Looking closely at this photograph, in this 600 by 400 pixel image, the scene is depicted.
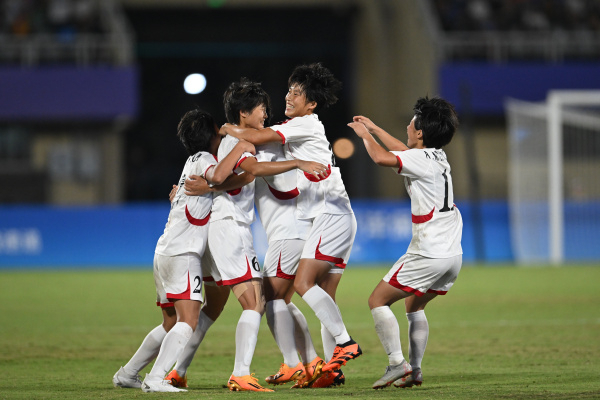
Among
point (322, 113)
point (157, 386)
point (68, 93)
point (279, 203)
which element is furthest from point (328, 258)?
point (322, 113)

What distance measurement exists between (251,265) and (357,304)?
7.19m

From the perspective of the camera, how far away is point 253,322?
6.61m

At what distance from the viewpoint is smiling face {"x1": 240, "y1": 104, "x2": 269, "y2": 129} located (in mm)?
6973

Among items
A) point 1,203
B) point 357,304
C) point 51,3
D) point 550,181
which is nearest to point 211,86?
point 51,3

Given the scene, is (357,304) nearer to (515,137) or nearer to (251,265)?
(251,265)

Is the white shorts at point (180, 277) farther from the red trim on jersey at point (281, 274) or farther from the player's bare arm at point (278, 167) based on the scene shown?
the player's bare arm at point (278, 167)

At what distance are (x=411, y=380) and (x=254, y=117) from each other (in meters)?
2.21

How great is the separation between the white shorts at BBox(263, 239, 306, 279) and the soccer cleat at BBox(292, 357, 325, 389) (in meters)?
0.68

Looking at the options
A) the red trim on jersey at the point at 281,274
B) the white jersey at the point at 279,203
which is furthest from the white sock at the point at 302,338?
the white jersey at the point at 279,203

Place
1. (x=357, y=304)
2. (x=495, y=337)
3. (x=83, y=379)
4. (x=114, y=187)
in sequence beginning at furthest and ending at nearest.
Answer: (x=114, y=187) → (x=357, y=304) → (x=495, y=337) → (x=83, y=379)

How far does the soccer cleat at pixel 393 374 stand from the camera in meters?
6.61

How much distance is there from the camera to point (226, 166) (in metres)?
6.59

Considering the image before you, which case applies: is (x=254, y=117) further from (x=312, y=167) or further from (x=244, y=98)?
(x=312, y=167)

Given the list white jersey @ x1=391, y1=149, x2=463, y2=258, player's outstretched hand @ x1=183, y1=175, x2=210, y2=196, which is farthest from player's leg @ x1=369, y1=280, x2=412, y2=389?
player's outstretched hand @ x1=183, y1=175, x2=210, y2=196
